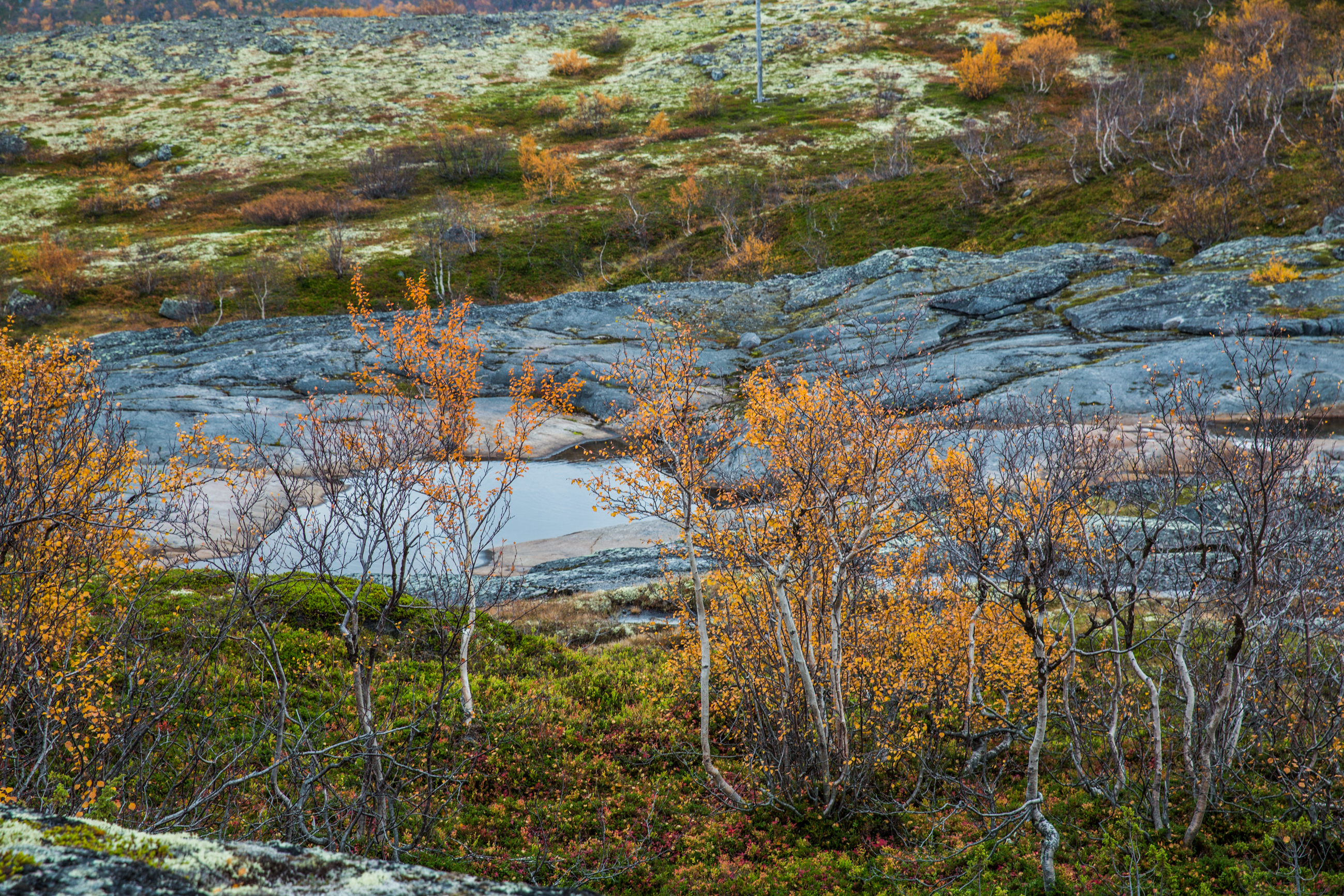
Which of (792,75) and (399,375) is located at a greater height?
(792,75)

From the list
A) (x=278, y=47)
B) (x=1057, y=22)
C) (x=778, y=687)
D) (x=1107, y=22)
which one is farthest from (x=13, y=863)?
(x=278, y=47)

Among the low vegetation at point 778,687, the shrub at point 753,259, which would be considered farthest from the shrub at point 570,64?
the low vegetation at point 778,687

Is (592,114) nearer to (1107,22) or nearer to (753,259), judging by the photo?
(753,259)

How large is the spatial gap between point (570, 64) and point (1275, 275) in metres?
119

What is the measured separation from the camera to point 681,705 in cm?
2164

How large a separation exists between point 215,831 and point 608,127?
112855mm

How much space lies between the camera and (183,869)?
2.02m

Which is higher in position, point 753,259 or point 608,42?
point 608,42

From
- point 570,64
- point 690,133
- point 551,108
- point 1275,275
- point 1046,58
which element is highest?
point 570,64

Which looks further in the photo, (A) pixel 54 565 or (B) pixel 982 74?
(B) pixel 982 74

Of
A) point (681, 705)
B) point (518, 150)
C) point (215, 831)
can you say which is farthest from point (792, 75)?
point (215, 831)

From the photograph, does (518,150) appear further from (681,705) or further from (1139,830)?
(1139,830)

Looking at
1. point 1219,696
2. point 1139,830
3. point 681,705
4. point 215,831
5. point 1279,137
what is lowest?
point 681,705

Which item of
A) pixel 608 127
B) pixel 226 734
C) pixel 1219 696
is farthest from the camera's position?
pixel 608 127
